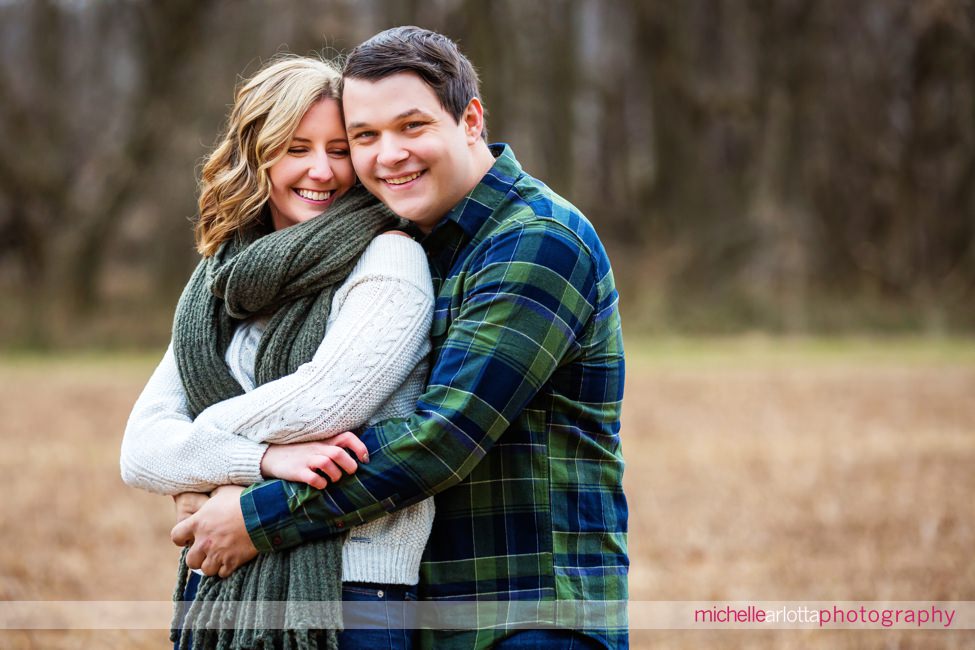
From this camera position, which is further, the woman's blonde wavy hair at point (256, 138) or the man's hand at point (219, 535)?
the woman's blonde wavy hair at point (256, 138)

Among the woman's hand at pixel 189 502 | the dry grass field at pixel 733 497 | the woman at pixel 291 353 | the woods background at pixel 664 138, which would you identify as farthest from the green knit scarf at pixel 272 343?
the woods background at pixel 664 138

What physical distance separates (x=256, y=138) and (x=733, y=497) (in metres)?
4.71

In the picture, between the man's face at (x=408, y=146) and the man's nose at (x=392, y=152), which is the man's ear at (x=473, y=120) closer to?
the man's face at (x=408, y=146)

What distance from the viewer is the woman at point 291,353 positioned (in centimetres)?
227

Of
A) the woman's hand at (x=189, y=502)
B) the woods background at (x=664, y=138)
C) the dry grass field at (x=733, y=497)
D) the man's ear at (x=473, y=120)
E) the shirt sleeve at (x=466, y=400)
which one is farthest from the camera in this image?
the woods background at (x=664, y=138)

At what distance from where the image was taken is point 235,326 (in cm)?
258

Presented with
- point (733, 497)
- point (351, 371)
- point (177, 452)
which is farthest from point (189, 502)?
point (733, 497)

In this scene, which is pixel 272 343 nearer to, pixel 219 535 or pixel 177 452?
pixel 177 452

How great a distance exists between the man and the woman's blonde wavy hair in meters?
0.16

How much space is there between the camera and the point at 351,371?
227cm

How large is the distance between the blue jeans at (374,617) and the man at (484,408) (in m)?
0.08

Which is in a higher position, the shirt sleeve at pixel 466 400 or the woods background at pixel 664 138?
the woods background at pixel 664 138

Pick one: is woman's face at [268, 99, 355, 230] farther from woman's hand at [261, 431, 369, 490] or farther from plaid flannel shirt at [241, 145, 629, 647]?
woman's hand at [261, 431, 369, 490]

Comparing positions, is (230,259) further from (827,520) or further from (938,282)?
(938,282)
